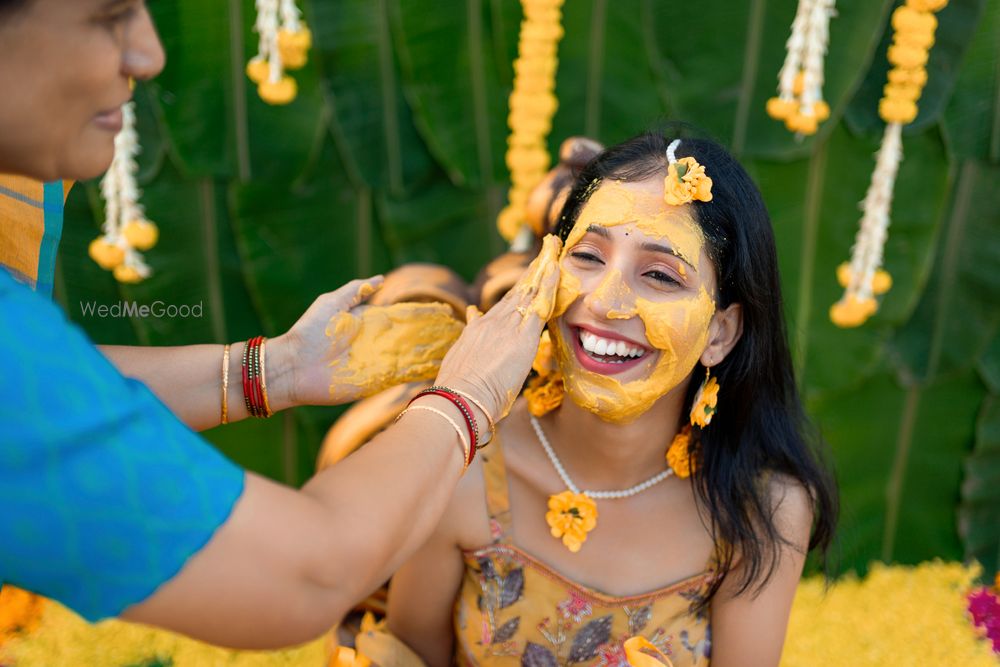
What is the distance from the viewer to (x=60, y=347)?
111 cm

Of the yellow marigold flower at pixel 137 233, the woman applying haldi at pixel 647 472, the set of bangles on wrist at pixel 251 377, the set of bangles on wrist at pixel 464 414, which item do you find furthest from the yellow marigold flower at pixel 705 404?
the yellow marigold flower at pixel 137 233

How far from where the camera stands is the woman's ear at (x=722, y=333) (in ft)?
6.45

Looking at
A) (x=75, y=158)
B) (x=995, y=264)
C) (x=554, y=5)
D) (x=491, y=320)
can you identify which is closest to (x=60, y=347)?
(x=75, y=158)

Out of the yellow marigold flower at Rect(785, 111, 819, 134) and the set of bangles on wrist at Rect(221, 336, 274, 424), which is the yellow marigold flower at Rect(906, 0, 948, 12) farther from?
the set of bangles on wrist at Rect(221, 336, 274, 424)

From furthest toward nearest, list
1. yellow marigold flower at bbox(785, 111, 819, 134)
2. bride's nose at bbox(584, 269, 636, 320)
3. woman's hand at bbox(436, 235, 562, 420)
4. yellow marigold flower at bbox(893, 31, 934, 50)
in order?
yellow marigold flower at bbox(893, 31, 934, 50)
yellow marigold flower at bbox(785, 111, 819, 134)
bride's nose at bbox(584, 269, 636, 320)
woman's hand at bbox(436, 235, 562, 420)

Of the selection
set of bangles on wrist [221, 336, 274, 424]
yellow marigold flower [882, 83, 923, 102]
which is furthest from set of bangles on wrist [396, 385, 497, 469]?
yellow marigold flower [882, 83, 923, 102]

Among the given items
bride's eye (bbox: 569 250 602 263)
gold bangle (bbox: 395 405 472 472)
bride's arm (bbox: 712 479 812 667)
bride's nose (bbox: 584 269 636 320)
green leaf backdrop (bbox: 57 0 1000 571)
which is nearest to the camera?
gold bangle (bbox: 395 405 472 472)

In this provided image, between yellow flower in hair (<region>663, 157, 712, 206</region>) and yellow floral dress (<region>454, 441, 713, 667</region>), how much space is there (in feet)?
2.45

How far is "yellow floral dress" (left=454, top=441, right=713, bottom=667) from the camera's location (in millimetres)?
2021

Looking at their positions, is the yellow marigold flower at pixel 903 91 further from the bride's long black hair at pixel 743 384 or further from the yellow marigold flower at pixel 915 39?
the bride's long black hair at pixel 743 384

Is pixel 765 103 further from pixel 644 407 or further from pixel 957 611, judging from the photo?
pixel 957 611

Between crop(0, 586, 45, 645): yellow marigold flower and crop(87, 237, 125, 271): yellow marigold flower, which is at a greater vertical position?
crop(87, 237, 125, 271): yellow marigold flower

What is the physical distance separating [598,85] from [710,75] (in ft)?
1.20

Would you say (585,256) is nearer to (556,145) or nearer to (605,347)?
(605,347)
